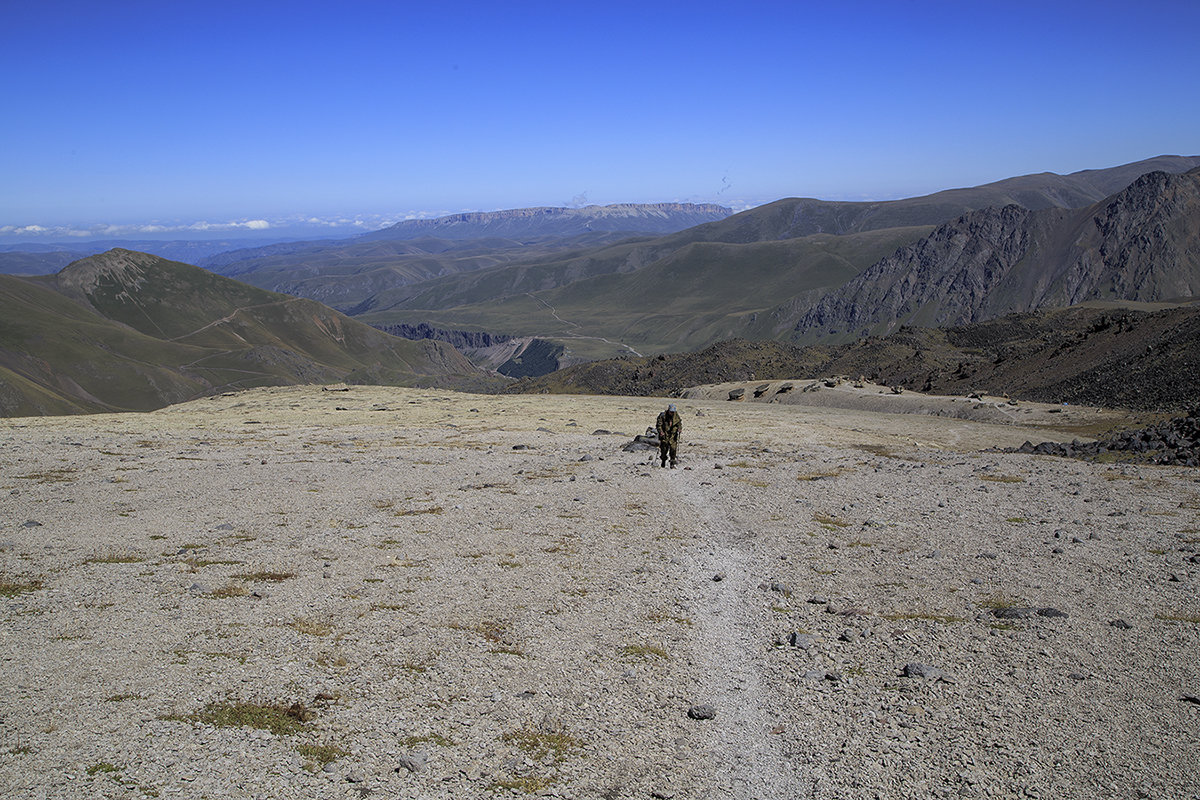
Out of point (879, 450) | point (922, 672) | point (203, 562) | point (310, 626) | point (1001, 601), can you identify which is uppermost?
point (310, 626)

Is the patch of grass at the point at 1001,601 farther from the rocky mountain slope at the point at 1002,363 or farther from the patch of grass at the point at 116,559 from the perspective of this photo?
the rocky mountain slope at the point at 1002,363

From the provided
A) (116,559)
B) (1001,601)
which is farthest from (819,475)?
(116,559)

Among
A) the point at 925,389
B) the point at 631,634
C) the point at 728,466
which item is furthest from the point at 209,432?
the point at 925,389

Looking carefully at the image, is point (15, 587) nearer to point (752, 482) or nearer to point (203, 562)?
point (203, 562)

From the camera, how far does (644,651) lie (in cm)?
1292

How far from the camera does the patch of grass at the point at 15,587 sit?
14781mm

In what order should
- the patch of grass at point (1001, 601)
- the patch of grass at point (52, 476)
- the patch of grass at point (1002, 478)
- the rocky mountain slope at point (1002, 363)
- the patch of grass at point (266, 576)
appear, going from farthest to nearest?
the rocky mountain slope at point (1002, 363) → the patch of grass at point (1002, 478) → the patch of grass at point (52, 476) → the patch of grass at point (266, 576) → the patch of grass at point (1001, 601)

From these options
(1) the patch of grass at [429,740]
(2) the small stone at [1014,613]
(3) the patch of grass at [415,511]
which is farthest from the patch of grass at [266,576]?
(2) the small stone at [1014,613]

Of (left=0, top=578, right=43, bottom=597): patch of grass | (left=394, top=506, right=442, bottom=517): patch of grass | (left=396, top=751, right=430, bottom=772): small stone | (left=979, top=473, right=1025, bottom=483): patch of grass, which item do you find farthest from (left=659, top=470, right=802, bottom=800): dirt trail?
(left=0, top=578, right=43, bottom=597): patch of grass

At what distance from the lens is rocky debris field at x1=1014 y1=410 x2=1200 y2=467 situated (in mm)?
29828

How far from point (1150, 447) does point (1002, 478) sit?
35.6 feet

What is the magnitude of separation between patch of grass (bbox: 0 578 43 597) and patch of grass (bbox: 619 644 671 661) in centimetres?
1198

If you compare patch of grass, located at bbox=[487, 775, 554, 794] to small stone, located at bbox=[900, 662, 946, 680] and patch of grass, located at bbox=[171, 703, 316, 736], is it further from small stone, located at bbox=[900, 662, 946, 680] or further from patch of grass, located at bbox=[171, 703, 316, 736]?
small stone, located at bbox=[900, 662, 946, 680]

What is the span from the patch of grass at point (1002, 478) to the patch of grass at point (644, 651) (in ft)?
62.6
